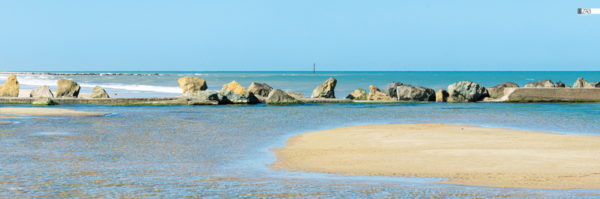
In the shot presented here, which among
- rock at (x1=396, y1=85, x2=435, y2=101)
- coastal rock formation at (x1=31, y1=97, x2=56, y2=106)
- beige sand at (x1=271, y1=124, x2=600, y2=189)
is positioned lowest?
coastal rock formation at (x1=31, y1=97, x2=56, y2=106)

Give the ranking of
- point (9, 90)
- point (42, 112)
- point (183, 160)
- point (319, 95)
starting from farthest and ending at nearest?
point (319, 95)
point (9, 90)
point (42, 112)
point (183, 160)

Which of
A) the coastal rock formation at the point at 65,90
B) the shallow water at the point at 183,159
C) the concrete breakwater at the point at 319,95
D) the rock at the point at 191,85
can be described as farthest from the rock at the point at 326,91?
the shallow water at the point at 183,159

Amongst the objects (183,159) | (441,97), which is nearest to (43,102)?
(441,97)

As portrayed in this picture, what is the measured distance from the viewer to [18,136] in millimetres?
19953

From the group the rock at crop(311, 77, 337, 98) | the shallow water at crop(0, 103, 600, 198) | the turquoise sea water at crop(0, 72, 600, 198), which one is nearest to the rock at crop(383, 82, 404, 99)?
the rock at crop(311, 77, 337, 98)

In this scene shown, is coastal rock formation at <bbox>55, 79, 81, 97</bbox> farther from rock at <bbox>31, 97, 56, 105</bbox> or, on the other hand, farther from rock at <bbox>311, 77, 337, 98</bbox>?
rock at <bbox>311, 77, 337, 98</bbox>

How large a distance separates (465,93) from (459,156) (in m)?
31.5

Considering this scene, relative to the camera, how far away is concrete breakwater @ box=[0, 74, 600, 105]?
41.7 m

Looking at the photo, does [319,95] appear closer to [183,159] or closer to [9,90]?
[9,90]

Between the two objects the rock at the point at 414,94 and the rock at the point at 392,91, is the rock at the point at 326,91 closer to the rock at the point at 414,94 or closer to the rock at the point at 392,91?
the rock at the point at 392,91

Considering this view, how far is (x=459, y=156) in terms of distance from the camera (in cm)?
1465

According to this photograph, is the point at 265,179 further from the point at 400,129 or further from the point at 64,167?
the point at 400,129

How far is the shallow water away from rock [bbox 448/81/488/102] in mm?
15561

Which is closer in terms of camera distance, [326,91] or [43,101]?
[43,101]
